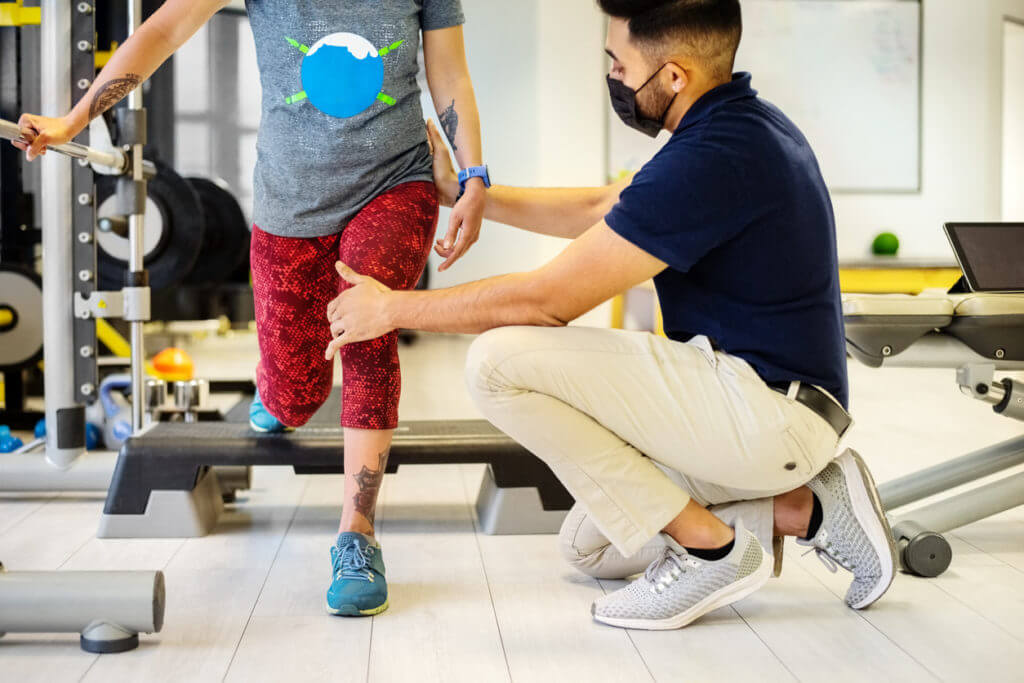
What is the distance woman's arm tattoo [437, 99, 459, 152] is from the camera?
1666 mm

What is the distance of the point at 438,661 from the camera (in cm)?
126

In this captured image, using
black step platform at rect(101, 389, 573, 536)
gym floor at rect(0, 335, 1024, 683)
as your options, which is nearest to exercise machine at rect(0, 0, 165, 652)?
gym floor at rect(0, 335, 1024, 683)

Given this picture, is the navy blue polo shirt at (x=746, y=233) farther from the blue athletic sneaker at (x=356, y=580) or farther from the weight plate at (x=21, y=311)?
the weight plate at (x=21, y=311)

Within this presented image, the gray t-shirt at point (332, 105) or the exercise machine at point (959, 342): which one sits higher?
the gray t-shirt at point (332, 105)

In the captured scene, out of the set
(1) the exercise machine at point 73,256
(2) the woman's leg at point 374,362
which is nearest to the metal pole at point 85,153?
(1) the exercise machine at point 73,256

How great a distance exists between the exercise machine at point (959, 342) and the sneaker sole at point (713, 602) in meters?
0.38

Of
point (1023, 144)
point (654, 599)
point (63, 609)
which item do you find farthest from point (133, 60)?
point (1023, 144)

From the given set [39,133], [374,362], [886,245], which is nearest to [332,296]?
[374,362]

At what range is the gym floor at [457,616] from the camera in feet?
4.03

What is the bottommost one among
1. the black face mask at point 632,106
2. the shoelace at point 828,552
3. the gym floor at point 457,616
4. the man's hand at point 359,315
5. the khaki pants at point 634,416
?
the gym floor at point 457,616

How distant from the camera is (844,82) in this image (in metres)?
6.41

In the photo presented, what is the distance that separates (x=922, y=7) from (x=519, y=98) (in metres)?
2.67

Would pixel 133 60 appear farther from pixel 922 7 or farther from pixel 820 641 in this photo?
pixel 922 7

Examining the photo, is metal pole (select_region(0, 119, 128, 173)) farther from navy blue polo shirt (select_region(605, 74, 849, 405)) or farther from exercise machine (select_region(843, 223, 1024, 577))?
exercise machine (select_region(843, 223, 1024, 577))
